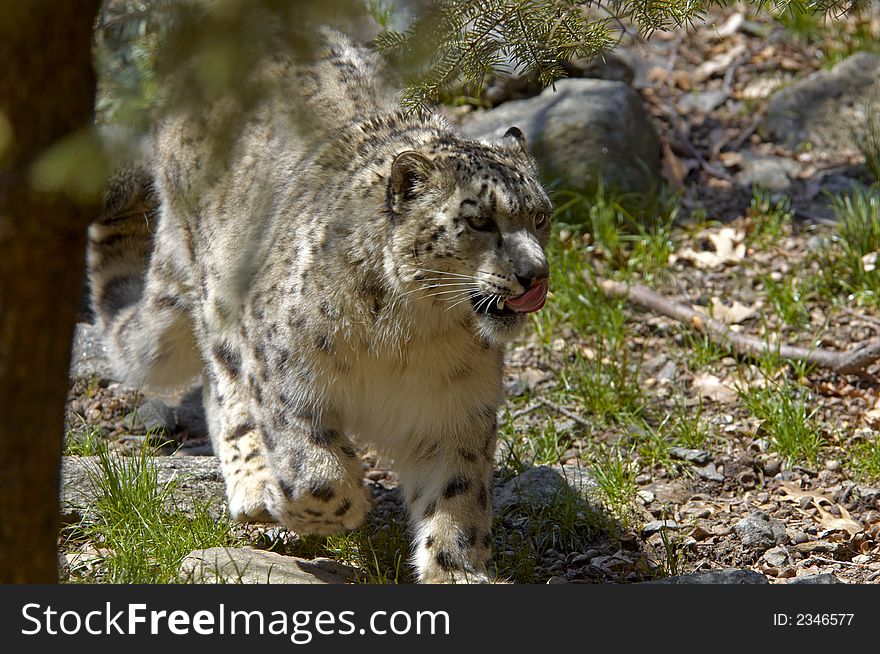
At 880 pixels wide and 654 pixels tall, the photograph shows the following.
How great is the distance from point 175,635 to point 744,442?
3.88 m

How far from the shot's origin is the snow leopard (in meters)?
4.61

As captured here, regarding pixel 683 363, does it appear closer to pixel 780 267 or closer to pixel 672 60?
pixel 780 267

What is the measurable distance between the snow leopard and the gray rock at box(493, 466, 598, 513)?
2.69ft

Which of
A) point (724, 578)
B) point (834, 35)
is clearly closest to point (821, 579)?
point (724, 578)

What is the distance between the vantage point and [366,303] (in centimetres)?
478

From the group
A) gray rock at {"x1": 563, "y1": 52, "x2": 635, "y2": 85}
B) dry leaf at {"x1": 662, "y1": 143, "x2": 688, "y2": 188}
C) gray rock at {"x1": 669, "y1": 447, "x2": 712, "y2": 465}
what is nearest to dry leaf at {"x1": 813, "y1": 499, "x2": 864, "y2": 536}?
gray rock at {"x1": 669, "y1": 447, "x2": 712, "y2": 465}

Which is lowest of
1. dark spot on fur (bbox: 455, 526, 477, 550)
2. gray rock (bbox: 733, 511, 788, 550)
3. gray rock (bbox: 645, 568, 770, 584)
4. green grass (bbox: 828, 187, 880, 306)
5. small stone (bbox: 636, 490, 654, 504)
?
gray rock (bbox: 645, 568, 770, 584)

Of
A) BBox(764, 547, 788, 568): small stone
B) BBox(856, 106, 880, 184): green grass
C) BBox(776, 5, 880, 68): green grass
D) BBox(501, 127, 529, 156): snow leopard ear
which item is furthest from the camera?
BBox(776, 5, 880, 68): green grass

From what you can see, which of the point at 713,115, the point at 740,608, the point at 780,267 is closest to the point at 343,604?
the point at 740,608

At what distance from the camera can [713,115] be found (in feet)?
33.8

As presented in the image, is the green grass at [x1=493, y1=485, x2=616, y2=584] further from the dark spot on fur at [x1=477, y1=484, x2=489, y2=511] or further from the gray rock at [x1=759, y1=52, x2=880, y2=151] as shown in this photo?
the gray rock at [x1=759, y1=52, x2=880, y2=151]

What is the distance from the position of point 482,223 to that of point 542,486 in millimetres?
1958

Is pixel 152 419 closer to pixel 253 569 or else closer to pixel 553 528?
pixel 253 569

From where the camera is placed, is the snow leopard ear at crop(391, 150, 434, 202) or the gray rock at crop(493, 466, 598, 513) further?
the gray rock at crop(493, 466, 598, 513)
